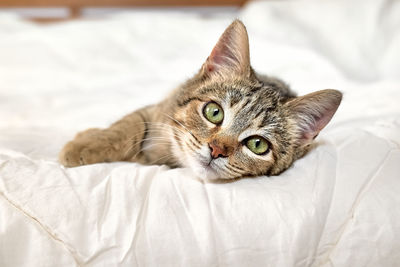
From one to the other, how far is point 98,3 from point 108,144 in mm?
2264

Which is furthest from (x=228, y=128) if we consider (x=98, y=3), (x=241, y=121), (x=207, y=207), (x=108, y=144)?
(x=98, y=3)

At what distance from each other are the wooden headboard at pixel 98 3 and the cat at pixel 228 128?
2077mm

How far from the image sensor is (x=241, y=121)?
1097 millimetres

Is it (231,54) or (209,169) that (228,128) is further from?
(231,54)

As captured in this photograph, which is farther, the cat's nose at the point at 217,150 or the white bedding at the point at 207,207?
the cat's nose at the point at 217,150

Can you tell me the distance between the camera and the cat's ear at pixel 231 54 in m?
1.13

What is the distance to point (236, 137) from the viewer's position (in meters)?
1.08

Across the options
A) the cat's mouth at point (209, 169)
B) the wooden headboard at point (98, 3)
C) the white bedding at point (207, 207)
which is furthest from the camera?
the wooden headboard at point (98, 3)

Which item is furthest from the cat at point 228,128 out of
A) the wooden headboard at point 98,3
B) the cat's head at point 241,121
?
the wooden headboard at point 98,3

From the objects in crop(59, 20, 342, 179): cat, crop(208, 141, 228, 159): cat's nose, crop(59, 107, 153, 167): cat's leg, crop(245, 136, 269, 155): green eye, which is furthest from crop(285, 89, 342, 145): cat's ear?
crop(59, 107, 153, 167): cat's leg

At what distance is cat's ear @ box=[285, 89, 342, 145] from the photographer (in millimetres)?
1086

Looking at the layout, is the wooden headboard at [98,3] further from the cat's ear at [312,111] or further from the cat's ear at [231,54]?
the cat's ear at [312,111]

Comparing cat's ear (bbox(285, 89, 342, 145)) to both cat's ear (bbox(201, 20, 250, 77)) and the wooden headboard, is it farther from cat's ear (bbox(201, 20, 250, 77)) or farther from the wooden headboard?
the wooden headboard

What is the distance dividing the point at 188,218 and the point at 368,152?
22.8 inches
